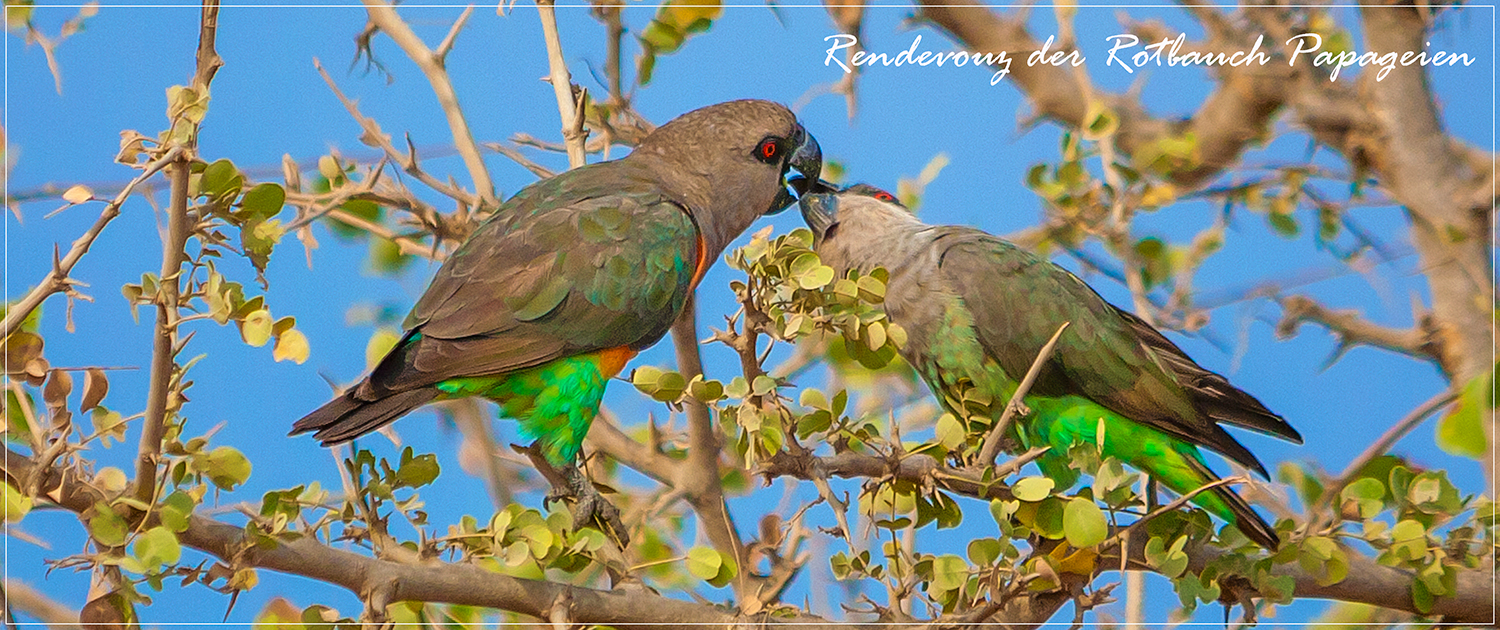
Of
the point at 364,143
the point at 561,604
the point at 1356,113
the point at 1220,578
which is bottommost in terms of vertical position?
the point at 561,604

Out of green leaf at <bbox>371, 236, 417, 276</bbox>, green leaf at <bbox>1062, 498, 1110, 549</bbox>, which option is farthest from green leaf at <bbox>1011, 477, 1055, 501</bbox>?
green leaf at <bbox>371, 236, 417, 276</bbox>

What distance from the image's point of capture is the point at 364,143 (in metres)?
2.15

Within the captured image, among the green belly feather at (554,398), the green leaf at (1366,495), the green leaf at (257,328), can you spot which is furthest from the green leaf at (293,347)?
the green leaf at (1366,495)

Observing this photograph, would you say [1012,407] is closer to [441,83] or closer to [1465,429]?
[1465,429]

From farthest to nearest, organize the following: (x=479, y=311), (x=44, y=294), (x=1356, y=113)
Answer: (x=1356, y=113), (x=479, y=311), (x=44, y=294)

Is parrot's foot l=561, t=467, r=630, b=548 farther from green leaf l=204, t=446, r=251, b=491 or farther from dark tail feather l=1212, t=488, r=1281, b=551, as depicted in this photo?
dark tail feather l=1212, t=488, r=1281, b=551

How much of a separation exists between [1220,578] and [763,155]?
1.11 meters

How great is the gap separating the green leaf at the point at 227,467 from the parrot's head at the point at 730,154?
1.08 metres

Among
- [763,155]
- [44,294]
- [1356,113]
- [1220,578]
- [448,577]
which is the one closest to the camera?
[44,294]

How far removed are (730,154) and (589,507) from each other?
0.77 meters

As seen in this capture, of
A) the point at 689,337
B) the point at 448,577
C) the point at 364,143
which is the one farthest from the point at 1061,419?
the point at 364,143

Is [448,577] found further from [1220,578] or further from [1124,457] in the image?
[1124,457]

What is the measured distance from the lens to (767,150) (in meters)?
2.29

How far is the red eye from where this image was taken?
7.48ft
